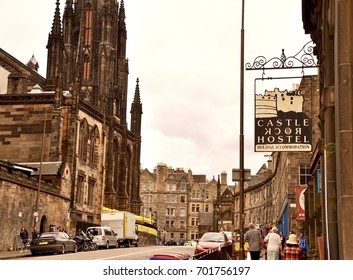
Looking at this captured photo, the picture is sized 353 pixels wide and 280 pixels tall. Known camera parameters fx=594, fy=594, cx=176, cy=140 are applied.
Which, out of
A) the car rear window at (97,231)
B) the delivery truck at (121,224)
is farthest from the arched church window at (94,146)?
the car rear window at (97,231)

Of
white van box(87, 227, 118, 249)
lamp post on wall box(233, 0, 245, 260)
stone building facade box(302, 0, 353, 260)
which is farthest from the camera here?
white van box(87, 227, 118, 249)

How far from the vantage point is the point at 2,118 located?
5550cm

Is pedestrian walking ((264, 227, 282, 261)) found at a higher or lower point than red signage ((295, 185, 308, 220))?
lower

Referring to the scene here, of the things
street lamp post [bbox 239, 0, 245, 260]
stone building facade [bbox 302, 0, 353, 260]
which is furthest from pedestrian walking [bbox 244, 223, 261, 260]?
stone building facade [bbox 302, 0, 353, 260]

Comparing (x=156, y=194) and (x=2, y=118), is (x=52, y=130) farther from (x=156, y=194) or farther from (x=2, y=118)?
(x=156, y=194)

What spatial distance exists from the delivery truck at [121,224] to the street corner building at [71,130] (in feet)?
8.53

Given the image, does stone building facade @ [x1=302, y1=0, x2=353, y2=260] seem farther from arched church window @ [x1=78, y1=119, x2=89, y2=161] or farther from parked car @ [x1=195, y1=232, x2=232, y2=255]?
arched church window @ [x1=78, y1=119, x2=89, y2=161]

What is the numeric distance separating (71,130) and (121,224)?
1000 cm

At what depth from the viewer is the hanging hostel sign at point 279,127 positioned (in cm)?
1477

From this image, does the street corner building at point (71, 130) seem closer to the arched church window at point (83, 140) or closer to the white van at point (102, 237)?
the arched church window at point (83, 140)

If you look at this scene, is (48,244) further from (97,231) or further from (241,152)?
(241,152)

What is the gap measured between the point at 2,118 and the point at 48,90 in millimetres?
6385

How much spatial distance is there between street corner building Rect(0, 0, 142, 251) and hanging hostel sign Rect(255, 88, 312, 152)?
902 inches

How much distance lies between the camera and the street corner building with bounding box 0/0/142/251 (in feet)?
132
